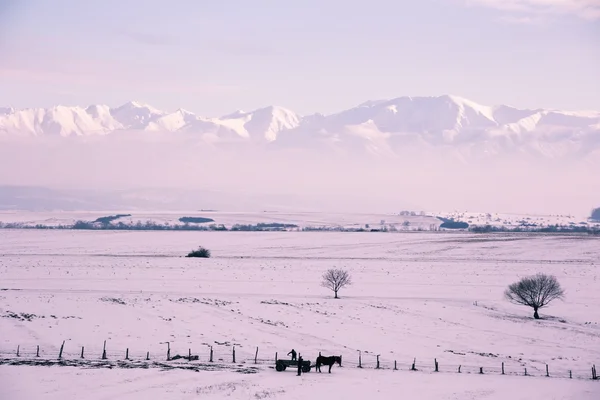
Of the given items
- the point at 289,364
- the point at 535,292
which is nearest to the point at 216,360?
the point at 289,364

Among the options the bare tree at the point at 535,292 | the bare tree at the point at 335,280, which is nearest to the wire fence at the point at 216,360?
the bare tree at the point at 535,292

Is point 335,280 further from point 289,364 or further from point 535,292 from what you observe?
point 289,364

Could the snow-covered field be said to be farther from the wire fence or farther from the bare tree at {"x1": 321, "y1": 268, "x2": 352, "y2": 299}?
the bare tree at {"x1": 321, "y1": 268, "x2": 352, "y2": 299}

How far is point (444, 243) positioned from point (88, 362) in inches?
4231

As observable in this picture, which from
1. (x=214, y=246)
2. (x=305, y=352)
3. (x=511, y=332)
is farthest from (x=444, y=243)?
(x=305, y=352)

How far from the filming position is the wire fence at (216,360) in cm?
3481

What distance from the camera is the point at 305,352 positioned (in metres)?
39.8

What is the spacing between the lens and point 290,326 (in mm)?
47781

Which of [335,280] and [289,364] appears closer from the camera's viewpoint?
[289,364]

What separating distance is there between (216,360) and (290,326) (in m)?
12.0

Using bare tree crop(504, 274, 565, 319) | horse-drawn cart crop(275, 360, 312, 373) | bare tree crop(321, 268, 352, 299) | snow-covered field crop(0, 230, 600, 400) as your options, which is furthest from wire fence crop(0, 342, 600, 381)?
bare tree crop(321, 268, 352, 299)

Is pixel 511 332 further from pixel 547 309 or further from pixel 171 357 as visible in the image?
Result: pixel 171 357

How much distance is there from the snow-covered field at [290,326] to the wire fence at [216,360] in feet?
0.65

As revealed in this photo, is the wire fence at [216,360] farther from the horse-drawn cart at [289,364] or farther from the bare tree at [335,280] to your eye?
the bare tree at [335,280]
